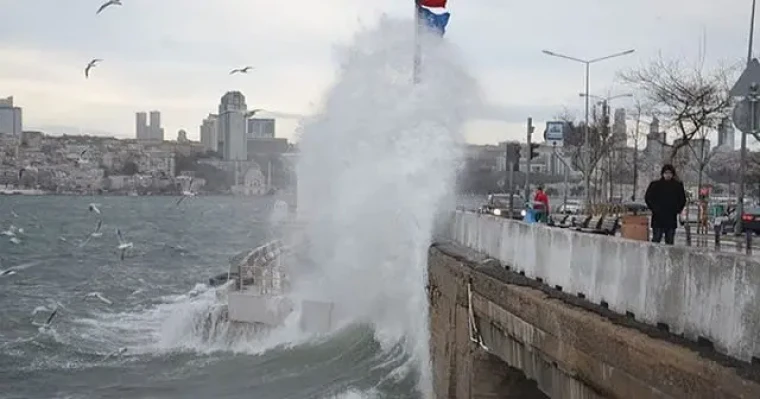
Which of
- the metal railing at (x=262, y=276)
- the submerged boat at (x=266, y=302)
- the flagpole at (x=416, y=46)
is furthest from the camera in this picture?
the flagpole at (x=416, y=46)

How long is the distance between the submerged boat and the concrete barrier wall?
13709 mm

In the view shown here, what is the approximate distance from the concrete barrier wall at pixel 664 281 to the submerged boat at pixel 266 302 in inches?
540

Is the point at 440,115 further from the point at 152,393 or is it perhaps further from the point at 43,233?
the point at 43,233

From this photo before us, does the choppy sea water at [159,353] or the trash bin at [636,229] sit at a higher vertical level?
the trash bin at [636,229]

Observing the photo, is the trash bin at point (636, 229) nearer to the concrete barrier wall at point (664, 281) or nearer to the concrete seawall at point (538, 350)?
the concrete seawall at point (538, 350)

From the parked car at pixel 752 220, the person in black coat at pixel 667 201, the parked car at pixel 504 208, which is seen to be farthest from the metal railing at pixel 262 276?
the person in black coat at pixel 667 201

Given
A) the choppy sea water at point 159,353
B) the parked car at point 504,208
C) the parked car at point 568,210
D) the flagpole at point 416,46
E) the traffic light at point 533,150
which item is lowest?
the choppy sea water at point 159,353

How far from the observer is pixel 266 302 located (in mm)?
26031

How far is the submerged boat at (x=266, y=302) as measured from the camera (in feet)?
83.8

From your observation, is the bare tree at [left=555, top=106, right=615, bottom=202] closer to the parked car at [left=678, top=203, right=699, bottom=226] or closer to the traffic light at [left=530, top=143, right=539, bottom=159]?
the parked car at [left=678, top=203, right=699, bottom=226]

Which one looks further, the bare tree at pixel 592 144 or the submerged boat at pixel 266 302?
the bare tree at pixel 592 144

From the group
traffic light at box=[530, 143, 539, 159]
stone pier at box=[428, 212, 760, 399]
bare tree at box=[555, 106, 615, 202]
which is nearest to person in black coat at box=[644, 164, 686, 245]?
stone pier at box=[428, 212, 760, 399]

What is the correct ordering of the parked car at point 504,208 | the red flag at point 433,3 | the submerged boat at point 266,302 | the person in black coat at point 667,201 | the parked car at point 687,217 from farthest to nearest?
the parked car at point 687,217 < the red flag at point 433,3 < the parked car at point 504,208 < the submerged boat at point 266,302 < the person in black coat at point 667,201

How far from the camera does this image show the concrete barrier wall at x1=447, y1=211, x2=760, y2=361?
6.67m
